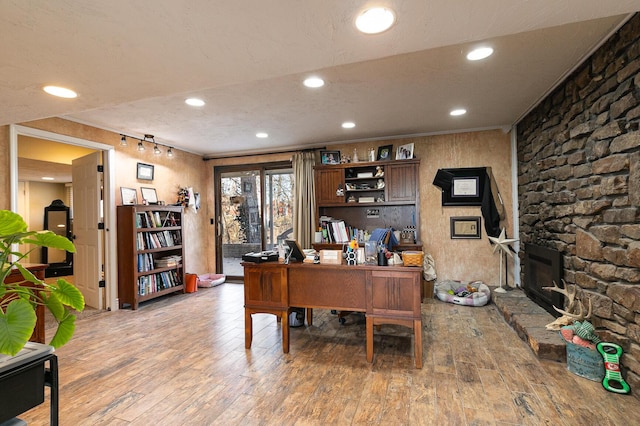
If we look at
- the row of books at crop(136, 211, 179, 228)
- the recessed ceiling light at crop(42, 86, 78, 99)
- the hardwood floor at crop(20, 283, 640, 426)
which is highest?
the recessed ceiling light at crop(42, 86, 78, 99)

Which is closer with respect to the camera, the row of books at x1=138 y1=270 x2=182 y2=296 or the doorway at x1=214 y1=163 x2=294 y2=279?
the row of books at x1=138 y1=270 x2=182 y2=296

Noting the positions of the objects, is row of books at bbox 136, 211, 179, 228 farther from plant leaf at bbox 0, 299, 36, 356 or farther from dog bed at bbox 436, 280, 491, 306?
dog bed at bbox 436, 280, 491, 306

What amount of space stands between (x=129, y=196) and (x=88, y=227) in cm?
67

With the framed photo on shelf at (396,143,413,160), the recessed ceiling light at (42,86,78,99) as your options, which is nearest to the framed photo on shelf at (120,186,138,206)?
the recessed ceiling light at (42,86,78,99)

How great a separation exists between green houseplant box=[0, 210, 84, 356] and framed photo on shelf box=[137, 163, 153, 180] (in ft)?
12.8

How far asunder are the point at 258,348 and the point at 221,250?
11.5 ft

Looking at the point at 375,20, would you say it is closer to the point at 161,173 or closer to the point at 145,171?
the point at 145,171

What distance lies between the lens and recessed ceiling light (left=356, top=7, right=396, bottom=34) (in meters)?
1.29

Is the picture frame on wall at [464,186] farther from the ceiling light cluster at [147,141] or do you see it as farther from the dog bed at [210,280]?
the ceiling light cluster at [147,141]

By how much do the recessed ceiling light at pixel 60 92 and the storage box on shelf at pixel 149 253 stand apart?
7.53ft

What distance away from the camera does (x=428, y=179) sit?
4777 millimetres

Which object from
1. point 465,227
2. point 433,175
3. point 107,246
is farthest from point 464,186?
point 107,246

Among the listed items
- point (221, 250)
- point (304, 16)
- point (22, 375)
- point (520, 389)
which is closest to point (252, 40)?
point (304, 16)

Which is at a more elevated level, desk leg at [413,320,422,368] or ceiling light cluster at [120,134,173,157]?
ceiling light cluster at [120,134,173,157]
